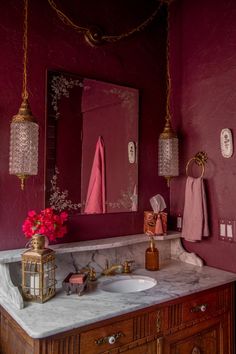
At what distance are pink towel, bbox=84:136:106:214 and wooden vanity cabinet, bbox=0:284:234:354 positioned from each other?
0.73 meters

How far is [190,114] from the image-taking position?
2270mm

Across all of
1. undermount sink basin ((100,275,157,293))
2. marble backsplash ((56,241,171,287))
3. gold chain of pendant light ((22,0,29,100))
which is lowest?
undermount sink basin ((100,275,157,293))

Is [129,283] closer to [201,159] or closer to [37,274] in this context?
[37,274]

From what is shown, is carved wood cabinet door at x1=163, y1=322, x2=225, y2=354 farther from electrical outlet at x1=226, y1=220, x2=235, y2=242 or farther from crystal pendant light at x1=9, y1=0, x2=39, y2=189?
crystal pendant light at x1=9, y1=0, x2=39, y2=189

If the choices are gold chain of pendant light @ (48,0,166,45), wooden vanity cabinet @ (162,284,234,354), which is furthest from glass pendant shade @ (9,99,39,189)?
wooden vanity cabinet @ (162,284,234,354)

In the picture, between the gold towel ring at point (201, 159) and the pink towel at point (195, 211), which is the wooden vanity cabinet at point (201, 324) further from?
the gold towel ring at point (201, 159)

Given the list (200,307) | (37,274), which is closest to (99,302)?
(37,274)

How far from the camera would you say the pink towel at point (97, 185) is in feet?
6.52

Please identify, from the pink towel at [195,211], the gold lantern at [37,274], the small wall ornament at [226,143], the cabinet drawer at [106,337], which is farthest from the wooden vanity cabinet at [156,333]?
the small wall ornament at [226,143]

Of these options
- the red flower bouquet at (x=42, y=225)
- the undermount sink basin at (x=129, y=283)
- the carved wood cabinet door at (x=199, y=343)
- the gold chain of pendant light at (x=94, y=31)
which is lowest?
the carved wood cabinet door at (x=199, y=343)

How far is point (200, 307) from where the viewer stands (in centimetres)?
171

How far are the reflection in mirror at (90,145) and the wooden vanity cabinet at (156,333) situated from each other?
72 cm

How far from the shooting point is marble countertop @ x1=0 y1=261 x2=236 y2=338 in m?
1.27

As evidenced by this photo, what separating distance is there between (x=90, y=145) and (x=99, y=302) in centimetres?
94
